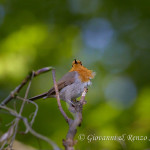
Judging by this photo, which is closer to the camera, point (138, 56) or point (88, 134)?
point (88, 134)

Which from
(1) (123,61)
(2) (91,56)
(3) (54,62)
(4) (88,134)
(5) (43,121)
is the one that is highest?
(1) (123,61)

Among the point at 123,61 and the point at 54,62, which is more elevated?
the point at 123,61

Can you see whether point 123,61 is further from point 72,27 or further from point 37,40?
point 37,40

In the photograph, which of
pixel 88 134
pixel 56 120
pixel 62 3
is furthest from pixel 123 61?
pixel 88 134

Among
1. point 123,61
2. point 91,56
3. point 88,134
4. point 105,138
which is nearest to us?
point 88,134

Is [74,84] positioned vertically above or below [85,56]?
below

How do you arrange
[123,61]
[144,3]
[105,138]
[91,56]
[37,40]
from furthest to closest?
[123,61], [144,3], [91,56], [37,40], [105,138]

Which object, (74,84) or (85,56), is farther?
(85,56)

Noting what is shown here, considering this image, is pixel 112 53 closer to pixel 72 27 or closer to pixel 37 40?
pixel 72 27
